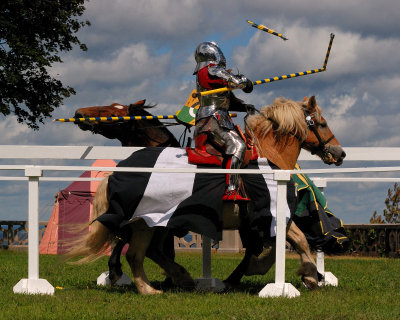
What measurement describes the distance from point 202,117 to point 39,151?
95.4 inches

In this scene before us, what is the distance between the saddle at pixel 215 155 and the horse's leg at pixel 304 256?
0.81 metres

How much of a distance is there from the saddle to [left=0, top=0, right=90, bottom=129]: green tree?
13893 millimetres

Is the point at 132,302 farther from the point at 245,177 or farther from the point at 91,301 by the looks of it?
the point at 245,177

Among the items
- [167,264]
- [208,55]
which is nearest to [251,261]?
[167,264]

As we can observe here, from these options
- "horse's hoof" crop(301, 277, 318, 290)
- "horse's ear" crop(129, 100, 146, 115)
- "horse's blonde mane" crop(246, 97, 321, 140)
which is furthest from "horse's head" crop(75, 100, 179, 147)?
"horse's hoof" crop(301, 277, 318, 290)

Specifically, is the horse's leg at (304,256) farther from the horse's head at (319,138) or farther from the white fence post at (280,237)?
A: the horse's head at (319,138)

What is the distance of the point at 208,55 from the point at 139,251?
2.31 metres

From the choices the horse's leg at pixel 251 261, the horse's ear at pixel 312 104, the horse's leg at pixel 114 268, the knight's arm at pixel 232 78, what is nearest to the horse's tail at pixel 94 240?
the horse's leg at pixel 114 268

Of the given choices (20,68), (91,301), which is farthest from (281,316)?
(20,68)

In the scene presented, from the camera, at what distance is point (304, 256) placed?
7637 mm

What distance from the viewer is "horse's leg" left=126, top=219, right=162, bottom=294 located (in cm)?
729

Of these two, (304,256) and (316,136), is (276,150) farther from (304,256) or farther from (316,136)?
(304,256)

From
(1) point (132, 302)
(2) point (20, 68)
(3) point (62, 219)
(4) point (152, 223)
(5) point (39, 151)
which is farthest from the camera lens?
(2) point (20, 68)

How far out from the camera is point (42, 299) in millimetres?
6664
